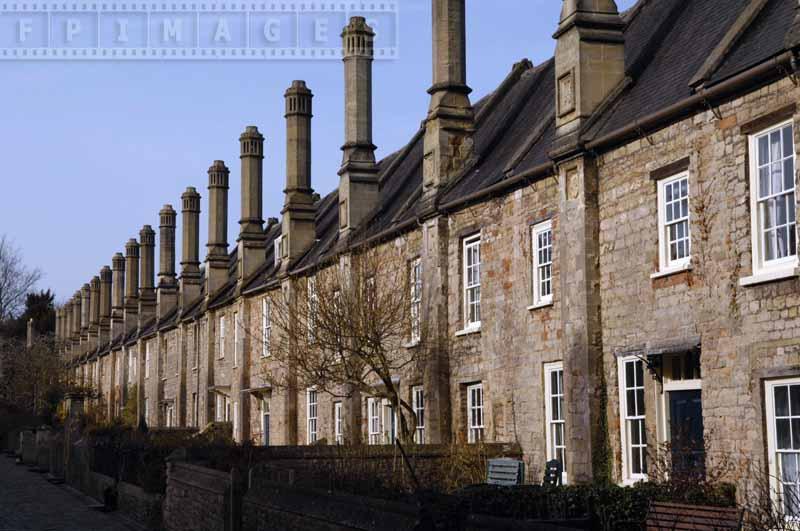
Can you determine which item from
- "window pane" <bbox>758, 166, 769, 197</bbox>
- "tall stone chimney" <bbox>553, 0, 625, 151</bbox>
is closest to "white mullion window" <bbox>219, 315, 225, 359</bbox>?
"tall stone chimney" <bbox>553, 0, 625, 151</bbox>

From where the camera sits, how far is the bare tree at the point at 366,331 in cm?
2503

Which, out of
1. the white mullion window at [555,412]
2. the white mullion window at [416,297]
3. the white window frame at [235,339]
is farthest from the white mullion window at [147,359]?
the white mullion window at [555,412]

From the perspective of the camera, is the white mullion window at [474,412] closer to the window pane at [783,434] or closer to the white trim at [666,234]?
the white trim at [666,234]

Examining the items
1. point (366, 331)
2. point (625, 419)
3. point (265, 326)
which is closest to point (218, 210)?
point (265, 326)

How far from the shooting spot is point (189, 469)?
61.6ft

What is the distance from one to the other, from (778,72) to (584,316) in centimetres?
551

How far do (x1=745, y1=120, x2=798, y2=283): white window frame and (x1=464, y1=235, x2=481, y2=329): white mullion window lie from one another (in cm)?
853

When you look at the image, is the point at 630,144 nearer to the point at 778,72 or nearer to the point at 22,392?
the point at 778,72

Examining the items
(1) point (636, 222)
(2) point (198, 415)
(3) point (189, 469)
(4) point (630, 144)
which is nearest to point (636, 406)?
(1) point (636, 222)

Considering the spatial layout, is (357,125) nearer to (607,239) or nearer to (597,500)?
(607,239)

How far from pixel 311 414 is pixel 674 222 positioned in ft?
59.8

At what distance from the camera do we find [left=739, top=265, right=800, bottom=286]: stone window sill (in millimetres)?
14508

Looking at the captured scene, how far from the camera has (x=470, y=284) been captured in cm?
2380

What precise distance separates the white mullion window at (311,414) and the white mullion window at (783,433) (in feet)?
64.0
